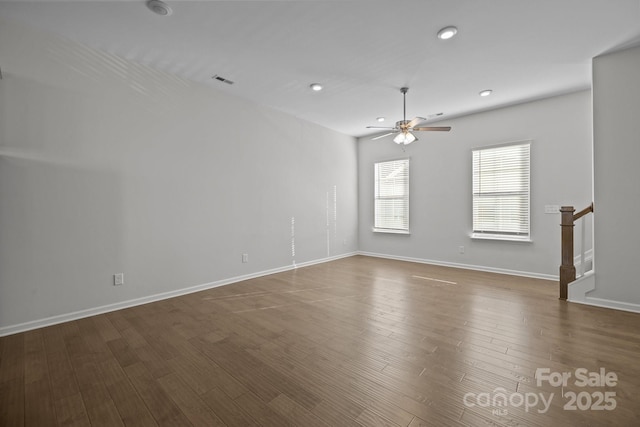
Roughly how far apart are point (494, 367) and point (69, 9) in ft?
15.2

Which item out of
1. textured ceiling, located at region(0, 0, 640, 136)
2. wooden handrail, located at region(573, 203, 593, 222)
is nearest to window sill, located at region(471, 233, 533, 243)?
wooden handrail, located at region(573, 203, 593, 222)

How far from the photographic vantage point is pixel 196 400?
5.44 feet

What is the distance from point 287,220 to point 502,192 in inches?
154

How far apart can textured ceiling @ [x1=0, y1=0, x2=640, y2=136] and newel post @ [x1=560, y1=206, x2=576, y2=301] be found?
1.91 metres

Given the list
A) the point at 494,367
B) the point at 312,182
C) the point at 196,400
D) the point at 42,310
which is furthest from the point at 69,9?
the point at 494,367

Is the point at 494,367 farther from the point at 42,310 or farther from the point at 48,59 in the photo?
the point at 48,59

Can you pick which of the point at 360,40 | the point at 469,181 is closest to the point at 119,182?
the point at 360,40

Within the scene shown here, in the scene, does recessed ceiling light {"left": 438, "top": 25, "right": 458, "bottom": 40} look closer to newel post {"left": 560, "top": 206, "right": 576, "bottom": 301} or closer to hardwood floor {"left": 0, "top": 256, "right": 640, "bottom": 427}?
newel post {"left": 560, "top": 206, "right": 576, "bottom": 301}

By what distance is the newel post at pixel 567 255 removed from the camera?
339cm

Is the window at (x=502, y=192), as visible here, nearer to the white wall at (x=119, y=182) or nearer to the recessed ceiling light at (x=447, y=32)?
the recessed ceiling light at (x=447, y=32)

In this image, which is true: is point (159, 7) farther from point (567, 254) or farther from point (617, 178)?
point (567, 254)

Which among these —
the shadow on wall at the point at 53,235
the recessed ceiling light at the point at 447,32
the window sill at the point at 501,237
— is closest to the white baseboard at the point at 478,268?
the window sill at the point at 501,237

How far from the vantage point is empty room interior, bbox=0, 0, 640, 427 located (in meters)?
1.77

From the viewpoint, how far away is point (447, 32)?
2662mm
